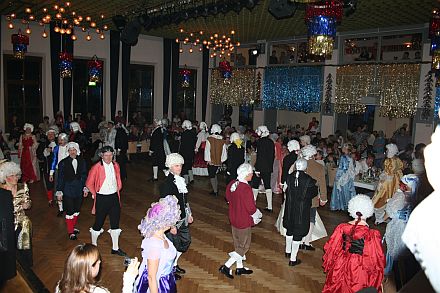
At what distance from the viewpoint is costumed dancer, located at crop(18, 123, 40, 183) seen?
9445 millimetres

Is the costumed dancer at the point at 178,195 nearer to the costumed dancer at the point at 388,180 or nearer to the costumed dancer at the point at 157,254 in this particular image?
the costumed dancer at the point at 157,254

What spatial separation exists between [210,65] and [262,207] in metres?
11.6

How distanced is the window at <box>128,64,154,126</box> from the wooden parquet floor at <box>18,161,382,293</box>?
7828 mm

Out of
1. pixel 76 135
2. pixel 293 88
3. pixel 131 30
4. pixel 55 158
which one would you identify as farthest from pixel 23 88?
pixel 293 88

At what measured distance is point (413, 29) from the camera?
1205cm

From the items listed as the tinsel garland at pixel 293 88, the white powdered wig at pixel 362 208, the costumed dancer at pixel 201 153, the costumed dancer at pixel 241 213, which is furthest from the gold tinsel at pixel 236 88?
the white powdered wig at pixel 362 208

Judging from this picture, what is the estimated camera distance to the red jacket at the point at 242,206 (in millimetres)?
5246

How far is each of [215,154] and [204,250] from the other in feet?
11.7

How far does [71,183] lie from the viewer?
21.5 ft

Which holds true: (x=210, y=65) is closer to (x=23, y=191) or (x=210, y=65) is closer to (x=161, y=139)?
(x=161, y=139)

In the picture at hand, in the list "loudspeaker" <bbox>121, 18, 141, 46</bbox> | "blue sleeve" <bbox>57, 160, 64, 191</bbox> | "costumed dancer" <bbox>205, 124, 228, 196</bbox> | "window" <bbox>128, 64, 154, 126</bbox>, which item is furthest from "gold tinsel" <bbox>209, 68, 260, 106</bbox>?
"blue sleeve" <bbox>57, 160, 64, 191</bbox>

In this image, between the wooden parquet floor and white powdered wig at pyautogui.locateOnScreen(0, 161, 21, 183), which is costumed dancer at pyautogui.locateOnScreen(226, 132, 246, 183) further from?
white powdered wig at pyautogui.locateOnScreen(0, 161, 21, 183)

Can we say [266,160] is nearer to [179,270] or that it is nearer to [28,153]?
[179,270]

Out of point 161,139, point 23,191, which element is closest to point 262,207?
point 161,139
